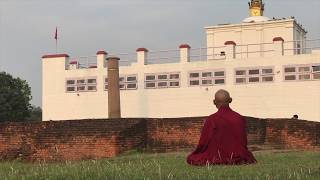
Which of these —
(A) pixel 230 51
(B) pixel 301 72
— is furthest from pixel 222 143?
(A) pixel 230 51

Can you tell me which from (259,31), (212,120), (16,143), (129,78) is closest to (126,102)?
(129,78)

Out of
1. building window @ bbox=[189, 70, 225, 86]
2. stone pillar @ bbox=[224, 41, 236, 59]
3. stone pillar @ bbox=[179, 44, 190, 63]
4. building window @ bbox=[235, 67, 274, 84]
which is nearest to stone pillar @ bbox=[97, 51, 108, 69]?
stone pillar @ bbox=[179, 44, 190, 63]

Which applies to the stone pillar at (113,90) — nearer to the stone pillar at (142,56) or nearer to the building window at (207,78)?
the stone pillar at (142,56)

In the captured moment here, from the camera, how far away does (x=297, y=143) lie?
19.1m

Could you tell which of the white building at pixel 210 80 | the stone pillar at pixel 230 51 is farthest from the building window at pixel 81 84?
the stone pillar at pixel 230 51

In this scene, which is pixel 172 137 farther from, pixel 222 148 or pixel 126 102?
pixel 126 102

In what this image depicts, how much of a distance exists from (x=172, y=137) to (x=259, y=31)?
18.7m

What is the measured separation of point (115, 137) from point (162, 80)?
46.4ft

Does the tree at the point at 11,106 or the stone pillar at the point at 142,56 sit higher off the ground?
the stone pillar at the point at 142,56

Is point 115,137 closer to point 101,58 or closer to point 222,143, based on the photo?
point 222,143

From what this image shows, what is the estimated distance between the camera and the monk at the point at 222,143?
9055mm

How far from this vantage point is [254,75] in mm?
29750

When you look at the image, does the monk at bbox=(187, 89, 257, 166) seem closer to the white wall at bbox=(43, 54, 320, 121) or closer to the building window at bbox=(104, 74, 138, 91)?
the white wall at bbox=(43, 54, 320, 121)

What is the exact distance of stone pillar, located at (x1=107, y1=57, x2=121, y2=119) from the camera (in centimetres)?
2677
